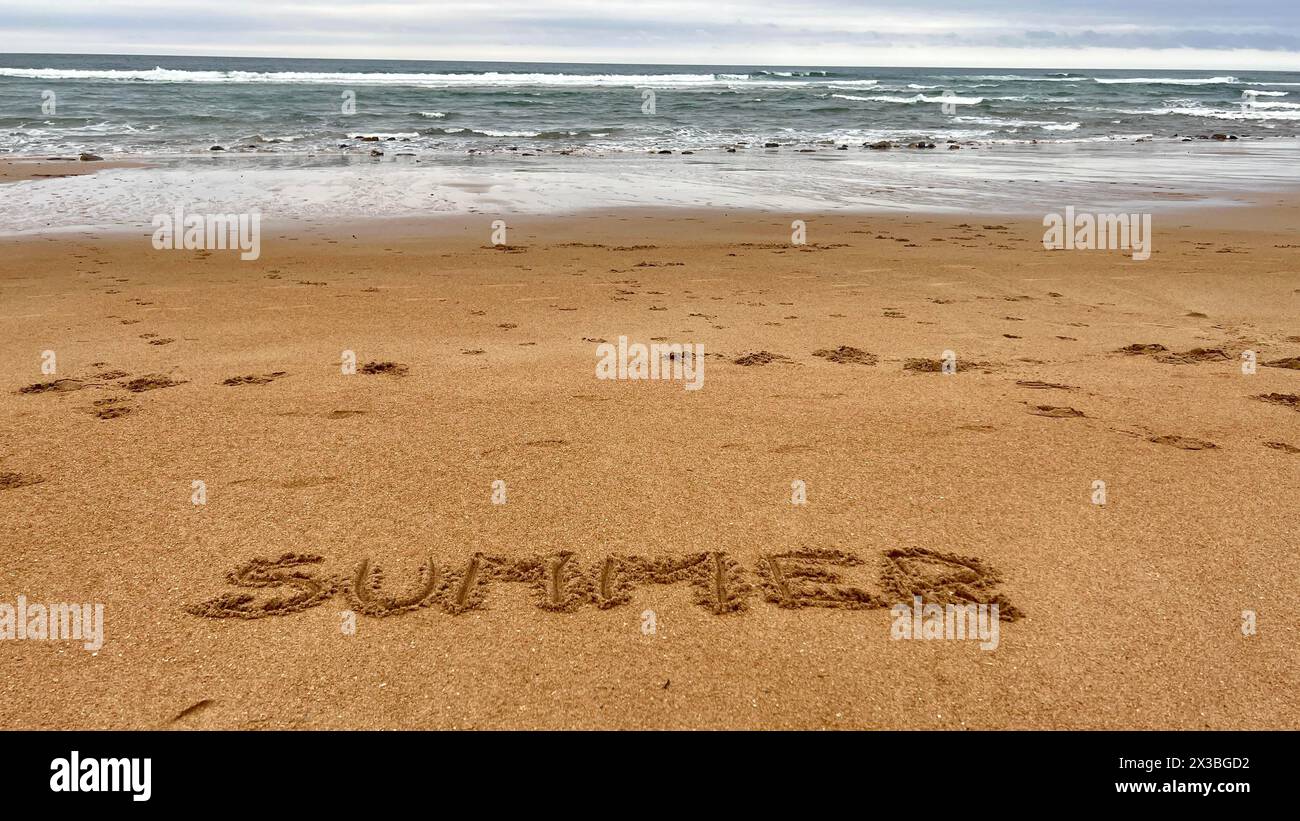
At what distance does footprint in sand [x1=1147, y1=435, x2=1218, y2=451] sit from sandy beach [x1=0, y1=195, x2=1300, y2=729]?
0.03 m

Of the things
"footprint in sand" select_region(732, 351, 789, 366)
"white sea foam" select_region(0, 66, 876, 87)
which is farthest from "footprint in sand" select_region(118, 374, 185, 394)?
"white sea foam" select_region(0, 66, 876, 87)

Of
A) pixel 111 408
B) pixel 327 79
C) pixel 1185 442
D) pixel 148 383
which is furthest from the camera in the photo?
pixel 327 79

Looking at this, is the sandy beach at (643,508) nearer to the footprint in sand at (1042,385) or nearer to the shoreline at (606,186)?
the footprint in sand at (1042,385)

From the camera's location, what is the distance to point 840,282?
8.35 metres

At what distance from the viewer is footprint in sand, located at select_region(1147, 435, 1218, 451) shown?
4.53 meters

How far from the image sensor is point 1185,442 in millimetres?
4605

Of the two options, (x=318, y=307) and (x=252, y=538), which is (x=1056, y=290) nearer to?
(x=318, y=307)

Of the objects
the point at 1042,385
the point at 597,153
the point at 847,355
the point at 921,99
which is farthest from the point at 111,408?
the point at 921,99

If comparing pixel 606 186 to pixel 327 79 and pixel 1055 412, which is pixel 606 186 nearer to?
pixel 1055 412

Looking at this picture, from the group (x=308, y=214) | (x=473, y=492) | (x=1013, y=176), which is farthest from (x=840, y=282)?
(x=1013, y=176)

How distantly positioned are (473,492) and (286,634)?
1189 millimetres

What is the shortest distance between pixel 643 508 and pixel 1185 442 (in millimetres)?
2960

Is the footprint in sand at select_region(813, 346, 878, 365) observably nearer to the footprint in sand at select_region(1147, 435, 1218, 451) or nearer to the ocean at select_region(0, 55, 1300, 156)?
the footprint in sand at select_region(1147, 435, 1218, 451)

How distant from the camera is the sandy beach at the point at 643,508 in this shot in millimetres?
2723
